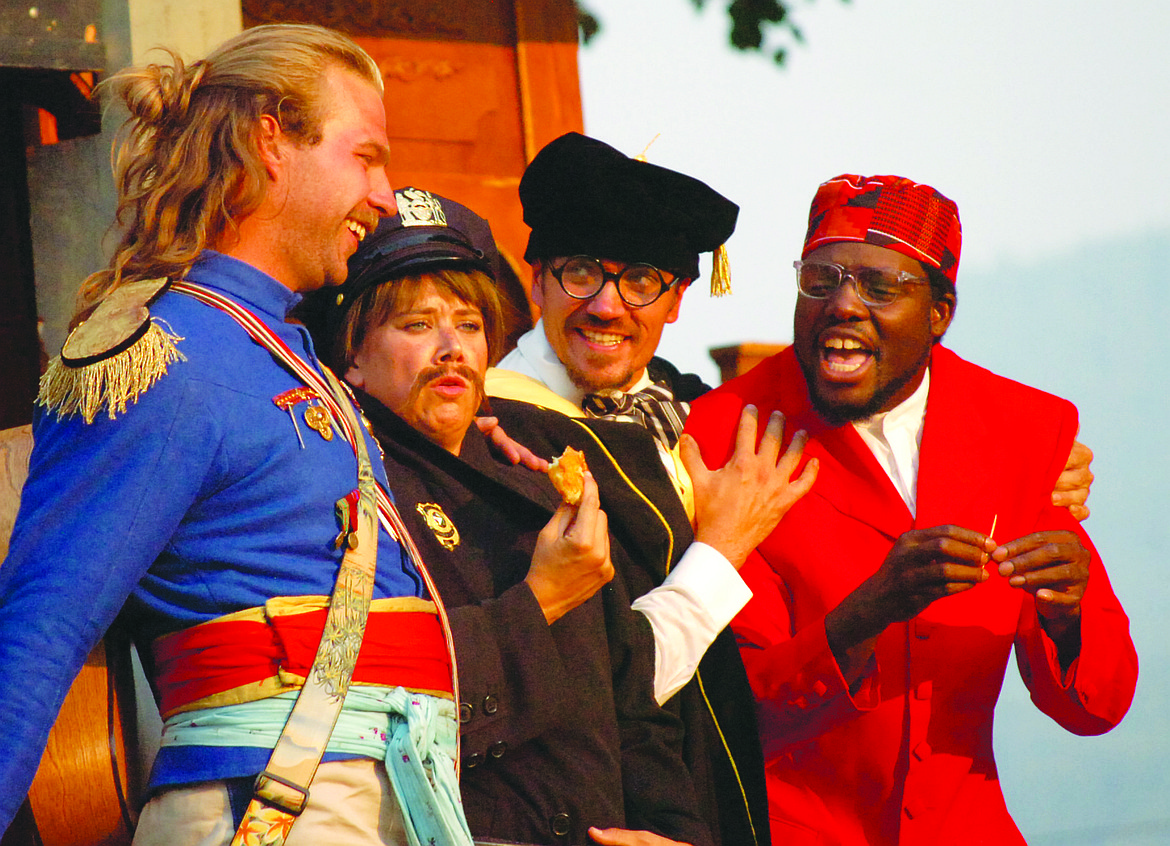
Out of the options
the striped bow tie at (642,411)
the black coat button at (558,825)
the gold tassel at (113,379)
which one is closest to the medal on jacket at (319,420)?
the gold tassel at (113,379)

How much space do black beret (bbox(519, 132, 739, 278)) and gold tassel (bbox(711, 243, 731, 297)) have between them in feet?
0.29

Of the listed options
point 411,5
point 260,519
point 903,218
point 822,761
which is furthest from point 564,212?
point 411,5

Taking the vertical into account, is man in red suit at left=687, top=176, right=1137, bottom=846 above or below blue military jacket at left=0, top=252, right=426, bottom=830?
below

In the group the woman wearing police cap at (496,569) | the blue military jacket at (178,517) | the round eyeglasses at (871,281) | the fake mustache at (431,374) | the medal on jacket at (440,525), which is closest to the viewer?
the blue military jacket at (178,517)

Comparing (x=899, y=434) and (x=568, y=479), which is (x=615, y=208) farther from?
(x=568, y=479)

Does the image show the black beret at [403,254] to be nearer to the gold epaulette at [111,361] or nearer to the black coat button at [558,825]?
the gold epaulette at [111,361]

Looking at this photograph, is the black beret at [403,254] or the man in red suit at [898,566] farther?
the man in red suit at [898,566]

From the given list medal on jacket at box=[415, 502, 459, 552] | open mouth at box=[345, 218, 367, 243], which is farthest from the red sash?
open mouth at box=[345, 218, 367, 243]

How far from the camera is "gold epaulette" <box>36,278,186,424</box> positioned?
178 centimetres

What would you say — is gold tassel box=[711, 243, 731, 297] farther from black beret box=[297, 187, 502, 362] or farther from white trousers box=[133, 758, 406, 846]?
white trousers box=[133, 758, 406, 846]

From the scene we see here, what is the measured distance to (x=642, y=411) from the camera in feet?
11.2

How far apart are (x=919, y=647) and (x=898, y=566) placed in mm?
323

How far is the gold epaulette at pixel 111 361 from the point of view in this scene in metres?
1.78

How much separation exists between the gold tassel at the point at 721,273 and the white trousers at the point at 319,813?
202 centimetres
